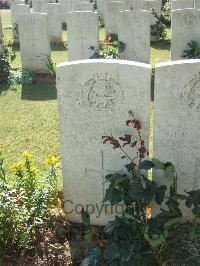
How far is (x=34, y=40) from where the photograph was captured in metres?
9.43

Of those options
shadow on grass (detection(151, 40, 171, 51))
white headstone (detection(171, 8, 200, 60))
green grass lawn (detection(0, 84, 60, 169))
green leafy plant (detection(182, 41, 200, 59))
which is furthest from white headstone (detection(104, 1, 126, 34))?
green grass lawn (detection(0, 84, 60, 169))

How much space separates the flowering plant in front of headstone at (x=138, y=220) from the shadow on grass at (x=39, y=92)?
15.9 feet

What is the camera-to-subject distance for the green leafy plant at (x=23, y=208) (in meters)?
3.73

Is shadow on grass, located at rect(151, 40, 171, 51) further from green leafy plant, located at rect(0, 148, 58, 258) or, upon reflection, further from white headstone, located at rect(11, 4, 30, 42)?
green leafy plant, located at rect(0, 148, 58, 258)

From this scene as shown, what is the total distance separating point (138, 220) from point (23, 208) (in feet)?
3.53

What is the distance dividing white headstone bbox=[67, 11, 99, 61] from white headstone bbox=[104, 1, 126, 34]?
12.5ft

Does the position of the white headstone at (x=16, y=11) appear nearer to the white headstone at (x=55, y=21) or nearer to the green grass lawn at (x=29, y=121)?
the white headstone at (x=55, y=21)

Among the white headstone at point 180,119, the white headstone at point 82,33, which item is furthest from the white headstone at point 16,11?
the white headstone at point 180,119

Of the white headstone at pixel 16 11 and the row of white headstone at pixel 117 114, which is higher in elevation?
the white headstone at pixel 16 11

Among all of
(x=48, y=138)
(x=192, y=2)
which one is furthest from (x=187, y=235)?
(x=192, y=2)

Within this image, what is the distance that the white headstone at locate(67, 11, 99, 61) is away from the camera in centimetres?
883

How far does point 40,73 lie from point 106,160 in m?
6.15

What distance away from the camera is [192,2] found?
12.4m

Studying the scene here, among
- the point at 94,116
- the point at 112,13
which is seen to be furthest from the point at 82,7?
the point at 94,116
